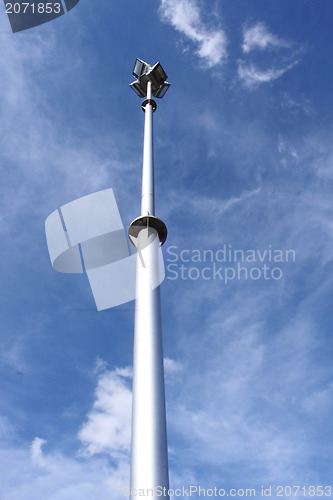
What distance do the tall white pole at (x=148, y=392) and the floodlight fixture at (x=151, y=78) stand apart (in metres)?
13.3

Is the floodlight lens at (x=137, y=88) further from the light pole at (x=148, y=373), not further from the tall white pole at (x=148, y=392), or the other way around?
the tall white pole at (x=148, y=392)

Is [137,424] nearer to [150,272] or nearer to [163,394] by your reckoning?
[163,394]

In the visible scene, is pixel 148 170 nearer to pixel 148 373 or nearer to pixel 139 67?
pixel 148 373

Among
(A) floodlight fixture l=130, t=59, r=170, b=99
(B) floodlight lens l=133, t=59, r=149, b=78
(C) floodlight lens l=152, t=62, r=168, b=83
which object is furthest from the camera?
(B) floodlight lens l=133, t=59, r=149, b=78

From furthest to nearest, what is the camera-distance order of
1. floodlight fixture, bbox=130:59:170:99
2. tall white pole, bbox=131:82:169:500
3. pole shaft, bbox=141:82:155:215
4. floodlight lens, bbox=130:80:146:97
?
floodlight lens, bbox=130:80:146:97 < floodlight fixture, bbox=130:59:170:99 < pole shaft, bbox=141:82:155:215 < tall white pole, bbox=131:82:169:500

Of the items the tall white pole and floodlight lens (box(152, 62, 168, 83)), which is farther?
floodlight lens (box(152, 62, 168, 83))

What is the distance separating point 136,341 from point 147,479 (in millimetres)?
3202

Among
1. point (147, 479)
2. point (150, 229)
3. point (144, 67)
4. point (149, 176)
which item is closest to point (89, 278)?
point (150, 229)

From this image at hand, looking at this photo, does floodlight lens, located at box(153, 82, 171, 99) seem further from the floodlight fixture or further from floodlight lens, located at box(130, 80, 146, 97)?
floodlight lens, located at box(130, 80, 146, 97)

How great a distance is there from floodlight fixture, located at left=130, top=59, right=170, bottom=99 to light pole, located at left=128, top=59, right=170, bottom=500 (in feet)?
35.2

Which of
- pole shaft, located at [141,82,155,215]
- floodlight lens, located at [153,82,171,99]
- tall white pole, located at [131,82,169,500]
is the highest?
floodlight lens, located at [153,82,171,99]

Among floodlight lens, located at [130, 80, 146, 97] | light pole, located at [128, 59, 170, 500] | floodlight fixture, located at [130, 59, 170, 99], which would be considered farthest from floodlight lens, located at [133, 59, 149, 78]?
light pole, located at [128, 59, 170, 500]

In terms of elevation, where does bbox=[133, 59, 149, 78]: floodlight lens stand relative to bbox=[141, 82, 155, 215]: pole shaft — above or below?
above

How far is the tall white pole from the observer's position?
7.54 m
